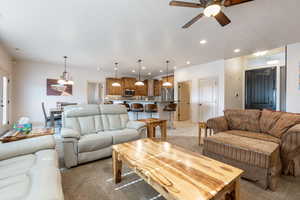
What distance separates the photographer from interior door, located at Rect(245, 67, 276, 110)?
4992mm

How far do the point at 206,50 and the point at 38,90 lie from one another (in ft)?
22.7

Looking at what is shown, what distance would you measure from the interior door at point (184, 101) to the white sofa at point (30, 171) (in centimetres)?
598

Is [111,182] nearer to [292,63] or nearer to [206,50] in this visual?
[206,50]

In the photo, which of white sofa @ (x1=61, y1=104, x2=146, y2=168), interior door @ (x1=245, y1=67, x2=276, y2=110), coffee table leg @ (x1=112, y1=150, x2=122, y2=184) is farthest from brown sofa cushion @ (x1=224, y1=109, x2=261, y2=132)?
interior door @ (x1=245, y1=67, x2=276, y2=110)

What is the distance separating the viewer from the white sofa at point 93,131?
2.24m

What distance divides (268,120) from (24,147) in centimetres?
380

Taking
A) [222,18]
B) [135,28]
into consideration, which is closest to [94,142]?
[135,28]

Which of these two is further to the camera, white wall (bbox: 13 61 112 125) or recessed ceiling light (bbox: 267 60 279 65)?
white wall (bbox: 13 61 112 125)

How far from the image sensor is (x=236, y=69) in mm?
5684

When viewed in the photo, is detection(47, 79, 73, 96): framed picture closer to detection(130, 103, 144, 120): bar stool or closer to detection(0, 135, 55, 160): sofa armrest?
detection(130, 103, 144, 120): bar stool

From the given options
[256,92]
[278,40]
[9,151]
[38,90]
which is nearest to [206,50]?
[278,40]

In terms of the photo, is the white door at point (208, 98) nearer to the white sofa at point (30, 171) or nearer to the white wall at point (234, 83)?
the white wall at point (234, 83)

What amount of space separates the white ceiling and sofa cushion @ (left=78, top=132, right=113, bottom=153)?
2.21 metres

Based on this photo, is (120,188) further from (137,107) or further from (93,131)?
(137,107)
